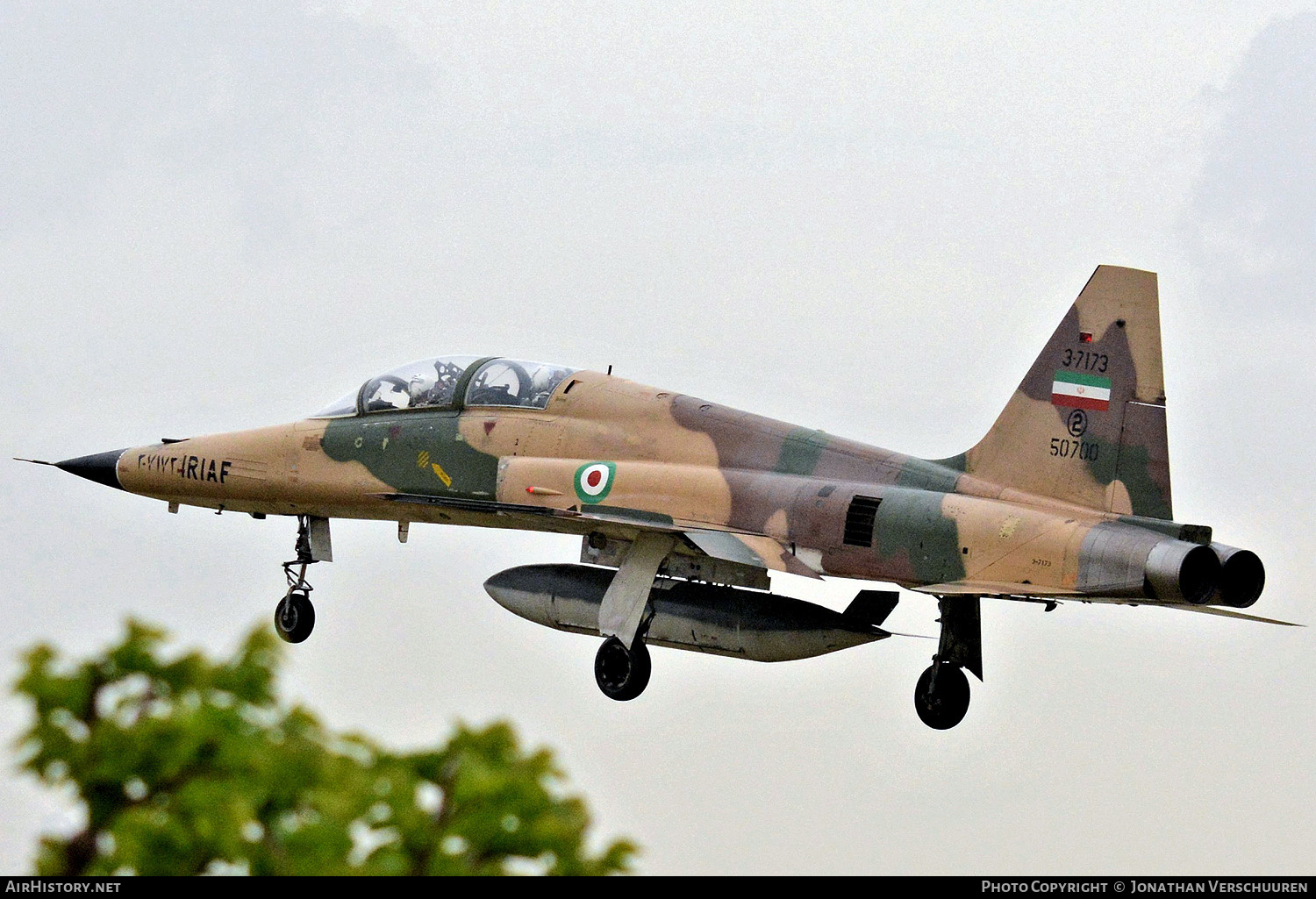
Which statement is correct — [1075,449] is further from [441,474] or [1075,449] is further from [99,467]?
[99,467]

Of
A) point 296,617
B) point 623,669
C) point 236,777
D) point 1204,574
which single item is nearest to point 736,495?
point 623,669

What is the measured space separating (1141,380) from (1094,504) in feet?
3.89

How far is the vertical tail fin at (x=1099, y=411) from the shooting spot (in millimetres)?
17625

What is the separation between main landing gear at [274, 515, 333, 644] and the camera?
76.7ft

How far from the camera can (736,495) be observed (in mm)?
19922

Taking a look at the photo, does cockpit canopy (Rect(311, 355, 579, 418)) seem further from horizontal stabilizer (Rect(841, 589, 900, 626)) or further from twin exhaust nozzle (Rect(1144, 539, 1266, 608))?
twin exhaust nozzle (Rect(1144, 539, 1266, 608))

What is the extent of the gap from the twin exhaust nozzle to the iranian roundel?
6005 millimetres

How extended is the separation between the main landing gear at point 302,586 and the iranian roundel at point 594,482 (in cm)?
423

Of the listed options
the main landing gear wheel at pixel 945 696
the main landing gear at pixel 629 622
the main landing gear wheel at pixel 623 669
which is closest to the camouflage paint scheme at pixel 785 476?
the main landing gear at pixel 629 622

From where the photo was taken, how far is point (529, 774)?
272 inches

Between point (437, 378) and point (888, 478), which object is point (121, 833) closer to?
point (888, 478)

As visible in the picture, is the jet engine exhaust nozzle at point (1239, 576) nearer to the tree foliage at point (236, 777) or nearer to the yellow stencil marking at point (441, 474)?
the yellow stencil marking at point (441, 474)

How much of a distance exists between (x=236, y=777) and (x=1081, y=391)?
12.8 m
